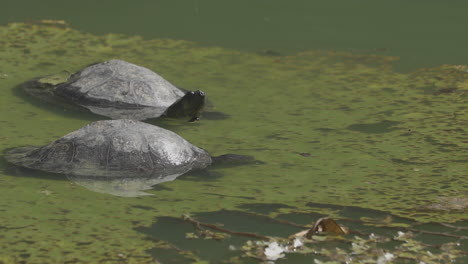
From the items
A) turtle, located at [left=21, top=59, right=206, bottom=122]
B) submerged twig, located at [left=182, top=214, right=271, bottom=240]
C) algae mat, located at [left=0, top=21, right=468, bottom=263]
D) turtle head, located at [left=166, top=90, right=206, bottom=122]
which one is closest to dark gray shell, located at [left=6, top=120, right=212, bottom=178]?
algae mat, located at [left=0, top=21, right=468, bottom=263]

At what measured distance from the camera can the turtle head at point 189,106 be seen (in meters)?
4.91

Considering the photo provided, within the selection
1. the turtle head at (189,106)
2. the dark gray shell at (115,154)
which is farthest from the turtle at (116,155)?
the turtle head at (189,106)

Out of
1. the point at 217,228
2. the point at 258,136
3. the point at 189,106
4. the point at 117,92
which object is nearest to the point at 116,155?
the point at 217,228

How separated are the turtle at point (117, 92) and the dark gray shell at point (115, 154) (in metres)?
1.05

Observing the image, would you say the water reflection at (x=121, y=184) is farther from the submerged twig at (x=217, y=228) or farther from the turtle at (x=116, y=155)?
the submerged twig at (x=217, y=228)

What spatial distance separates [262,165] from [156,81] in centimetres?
156

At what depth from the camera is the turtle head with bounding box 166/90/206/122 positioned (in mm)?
4912

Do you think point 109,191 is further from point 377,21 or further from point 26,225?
point 377,21

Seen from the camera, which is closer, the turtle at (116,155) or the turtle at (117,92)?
the turtle at (116,155)

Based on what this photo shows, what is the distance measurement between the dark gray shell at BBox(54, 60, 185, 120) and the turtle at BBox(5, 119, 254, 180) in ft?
3.66

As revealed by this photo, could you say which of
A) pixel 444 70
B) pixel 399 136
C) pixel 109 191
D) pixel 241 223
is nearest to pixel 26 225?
pixel 109 191

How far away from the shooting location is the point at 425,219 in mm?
3398

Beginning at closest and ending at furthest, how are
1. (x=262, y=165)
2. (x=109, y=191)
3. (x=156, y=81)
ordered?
1. (x=109, y=191)
2. (x=262, y=165)
3. (x=156, y=81)

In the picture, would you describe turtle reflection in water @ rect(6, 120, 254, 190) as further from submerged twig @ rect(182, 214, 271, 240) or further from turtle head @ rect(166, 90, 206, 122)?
turtle head @ rect(166, 90, 206, 122)
